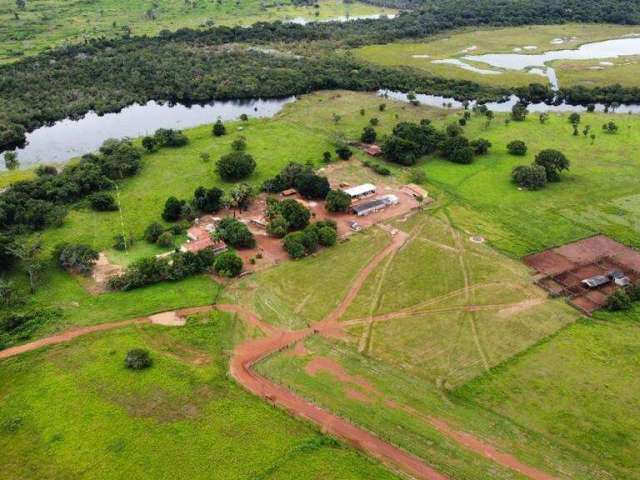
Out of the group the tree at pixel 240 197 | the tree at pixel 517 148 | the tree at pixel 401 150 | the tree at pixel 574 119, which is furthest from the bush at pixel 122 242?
the tree at pixel 574 119

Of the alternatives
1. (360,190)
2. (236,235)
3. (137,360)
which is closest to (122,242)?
(236,235)

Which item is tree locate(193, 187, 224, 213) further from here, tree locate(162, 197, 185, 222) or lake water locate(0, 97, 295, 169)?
lake water locate(0, 97, 295, 169)

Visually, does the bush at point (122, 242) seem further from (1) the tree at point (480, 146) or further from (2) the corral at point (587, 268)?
(1) the tree at point (480, 146)

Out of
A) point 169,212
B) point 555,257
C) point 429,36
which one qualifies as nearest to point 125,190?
point 169,212

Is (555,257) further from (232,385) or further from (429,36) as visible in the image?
(429,36)

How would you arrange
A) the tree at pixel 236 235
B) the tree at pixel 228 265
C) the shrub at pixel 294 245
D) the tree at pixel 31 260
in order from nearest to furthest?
the tree at pixel 31 260, the tree at pixel 228 265, the shrub at pixel 294 245, the tree at pixel 236 235

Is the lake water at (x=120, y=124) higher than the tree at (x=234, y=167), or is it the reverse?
the lake water at (x=120, y=124)
